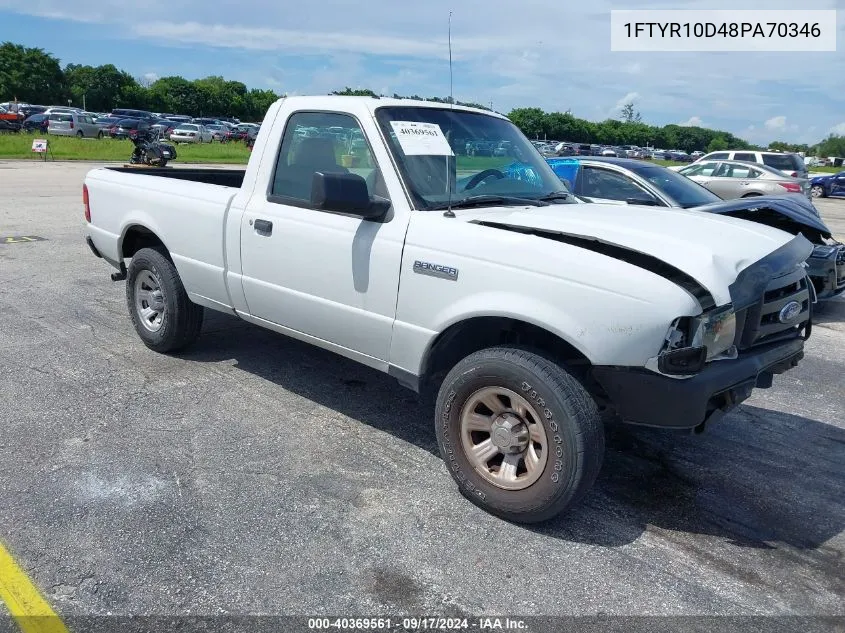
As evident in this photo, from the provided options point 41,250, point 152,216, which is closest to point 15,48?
point 41,250

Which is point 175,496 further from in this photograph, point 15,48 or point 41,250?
point 15,48

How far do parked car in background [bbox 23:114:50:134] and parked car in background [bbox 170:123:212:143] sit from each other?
7.88 metres

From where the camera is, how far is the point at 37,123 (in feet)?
155

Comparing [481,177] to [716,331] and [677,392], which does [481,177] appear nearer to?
[716,331]

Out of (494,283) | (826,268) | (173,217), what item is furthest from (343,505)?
(826,268)

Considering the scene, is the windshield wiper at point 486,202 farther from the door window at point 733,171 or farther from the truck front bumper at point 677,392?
the door window at point 733,171

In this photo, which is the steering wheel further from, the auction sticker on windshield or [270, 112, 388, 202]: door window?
[270, 112, 388, 202]: door window

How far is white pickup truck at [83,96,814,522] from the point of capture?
3234 mm

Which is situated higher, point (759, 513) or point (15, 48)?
point (15, 48)

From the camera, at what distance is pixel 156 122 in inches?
2098

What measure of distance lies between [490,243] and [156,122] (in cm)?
5526

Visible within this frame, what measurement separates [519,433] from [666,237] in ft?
3.86

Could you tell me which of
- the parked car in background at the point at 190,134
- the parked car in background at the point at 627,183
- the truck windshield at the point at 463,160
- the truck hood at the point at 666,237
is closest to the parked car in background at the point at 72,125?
the parked car in background at the point at 190,134

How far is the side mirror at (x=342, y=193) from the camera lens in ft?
12.2
